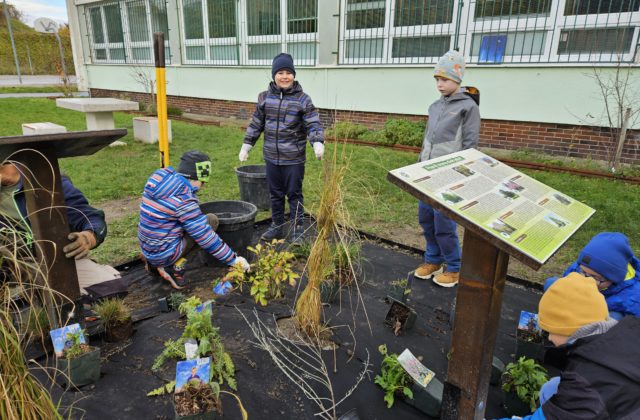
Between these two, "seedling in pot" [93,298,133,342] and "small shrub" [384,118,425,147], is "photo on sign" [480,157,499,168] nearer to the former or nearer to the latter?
"seedling in pot" [93,298,133,342]

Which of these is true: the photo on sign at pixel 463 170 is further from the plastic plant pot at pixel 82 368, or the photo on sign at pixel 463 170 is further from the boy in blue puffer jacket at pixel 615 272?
the plastic plant pot at pixel 82 368

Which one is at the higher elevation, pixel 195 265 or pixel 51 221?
pixel 51 221

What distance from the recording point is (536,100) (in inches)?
274

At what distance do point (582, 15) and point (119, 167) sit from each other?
25.0 ft

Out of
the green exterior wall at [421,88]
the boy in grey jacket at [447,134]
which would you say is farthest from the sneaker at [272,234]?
the green exterior wall at [421,88]

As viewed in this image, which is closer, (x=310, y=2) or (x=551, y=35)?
(x=551, y=35)

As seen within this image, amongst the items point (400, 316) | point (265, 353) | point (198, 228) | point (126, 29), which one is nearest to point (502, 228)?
point (400, 316)

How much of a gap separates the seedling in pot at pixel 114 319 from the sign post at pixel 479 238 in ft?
5.76

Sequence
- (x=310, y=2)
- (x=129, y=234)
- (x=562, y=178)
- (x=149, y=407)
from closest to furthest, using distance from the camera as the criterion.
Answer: (x=149, y=407) → (x=129, y=234) → (x=562, y=178) → (x=310, y=2)

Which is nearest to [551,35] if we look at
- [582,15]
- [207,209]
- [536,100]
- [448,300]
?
[582,15]

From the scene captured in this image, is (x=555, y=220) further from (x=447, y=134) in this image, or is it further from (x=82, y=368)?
(x=82, y=368)

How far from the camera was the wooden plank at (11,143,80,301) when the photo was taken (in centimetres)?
201

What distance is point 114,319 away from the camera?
2412mm

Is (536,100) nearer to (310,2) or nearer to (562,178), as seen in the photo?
(562,178)
